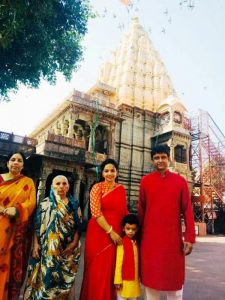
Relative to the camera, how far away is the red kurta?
2.81 meters

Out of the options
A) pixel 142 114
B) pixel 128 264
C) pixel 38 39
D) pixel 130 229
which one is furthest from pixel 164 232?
pixel 142 114

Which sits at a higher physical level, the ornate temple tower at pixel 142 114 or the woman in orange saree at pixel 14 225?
the ornate temple tower at pixel 142 114

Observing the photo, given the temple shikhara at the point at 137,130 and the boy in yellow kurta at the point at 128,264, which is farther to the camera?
the temple shikhara at the point at 137,130

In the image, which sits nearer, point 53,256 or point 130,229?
point 130,229

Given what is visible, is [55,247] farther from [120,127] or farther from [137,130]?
[137,130]

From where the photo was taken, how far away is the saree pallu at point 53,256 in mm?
3264

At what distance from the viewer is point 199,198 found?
2198 cm

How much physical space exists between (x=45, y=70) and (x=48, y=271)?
10.4 m

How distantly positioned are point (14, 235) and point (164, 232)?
6.53ft

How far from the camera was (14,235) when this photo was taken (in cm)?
351

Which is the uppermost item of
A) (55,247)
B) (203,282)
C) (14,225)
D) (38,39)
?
(38,39)

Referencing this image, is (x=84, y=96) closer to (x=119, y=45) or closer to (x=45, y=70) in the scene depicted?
(x=45, y=70)

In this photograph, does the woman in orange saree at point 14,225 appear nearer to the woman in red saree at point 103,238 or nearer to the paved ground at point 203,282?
the woman in red saree at point 103,238

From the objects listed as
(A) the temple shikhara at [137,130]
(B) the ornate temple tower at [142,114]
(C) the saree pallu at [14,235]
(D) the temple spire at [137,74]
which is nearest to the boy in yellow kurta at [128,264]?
(C) the saree pallu at [14,235]
